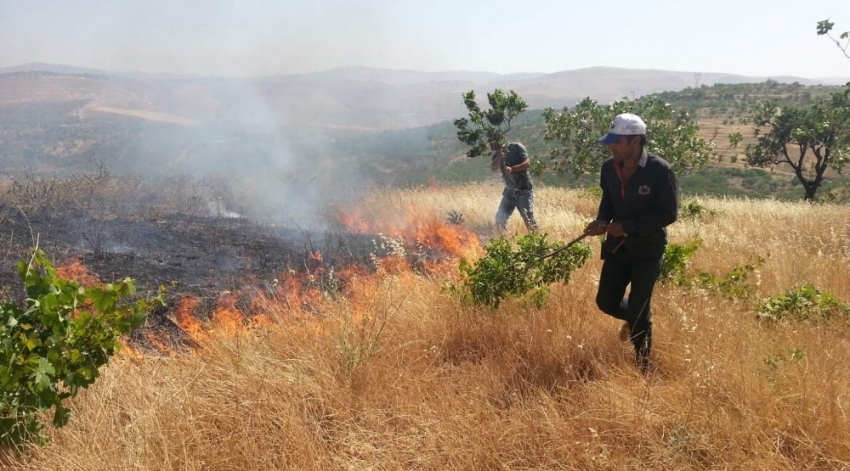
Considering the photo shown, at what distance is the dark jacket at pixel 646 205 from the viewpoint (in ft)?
10.2

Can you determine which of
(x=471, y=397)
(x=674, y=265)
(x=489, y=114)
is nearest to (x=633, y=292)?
(x=471, y=397)

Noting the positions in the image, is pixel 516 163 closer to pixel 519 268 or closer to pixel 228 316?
pixel 519 268

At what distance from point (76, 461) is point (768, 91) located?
5722 cm

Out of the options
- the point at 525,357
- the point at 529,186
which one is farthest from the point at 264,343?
the point at 529,186

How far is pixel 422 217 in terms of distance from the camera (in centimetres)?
1046

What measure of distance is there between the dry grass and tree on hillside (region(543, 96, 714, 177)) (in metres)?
5.04

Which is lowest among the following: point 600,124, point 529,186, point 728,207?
point 728,207

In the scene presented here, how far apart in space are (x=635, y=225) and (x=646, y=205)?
157 mm

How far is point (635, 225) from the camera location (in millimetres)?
3154

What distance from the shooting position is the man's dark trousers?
3250 millimetres

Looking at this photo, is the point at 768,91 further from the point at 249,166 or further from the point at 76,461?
the point at 76,461

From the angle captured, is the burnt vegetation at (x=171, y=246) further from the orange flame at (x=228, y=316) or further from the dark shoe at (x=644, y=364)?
the dark shoe at (x=644, y=364)

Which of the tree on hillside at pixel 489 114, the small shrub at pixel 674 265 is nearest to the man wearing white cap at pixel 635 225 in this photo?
the small shrub at pixel 674 265

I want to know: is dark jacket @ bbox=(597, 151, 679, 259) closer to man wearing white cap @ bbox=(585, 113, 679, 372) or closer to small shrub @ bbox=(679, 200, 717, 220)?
man wearing white cap @ bbox=(585, 113, 679, 372)
